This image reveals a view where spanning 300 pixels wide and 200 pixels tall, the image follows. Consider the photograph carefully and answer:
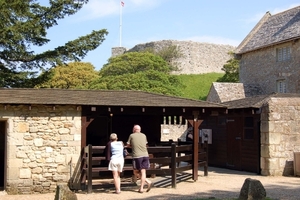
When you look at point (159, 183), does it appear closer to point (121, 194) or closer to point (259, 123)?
point (121, 194)

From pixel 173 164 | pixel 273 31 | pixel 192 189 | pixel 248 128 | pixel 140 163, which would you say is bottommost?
pixel 192 189

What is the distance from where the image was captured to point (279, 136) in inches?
590

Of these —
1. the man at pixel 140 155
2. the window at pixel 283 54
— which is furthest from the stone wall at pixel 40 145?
the window at pixel 283 54

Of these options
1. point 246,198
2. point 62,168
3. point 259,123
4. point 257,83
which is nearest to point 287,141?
point 259,123

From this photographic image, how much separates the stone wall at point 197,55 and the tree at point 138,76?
8416mm

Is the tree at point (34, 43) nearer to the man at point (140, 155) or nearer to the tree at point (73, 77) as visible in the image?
the man at point (140, 155)

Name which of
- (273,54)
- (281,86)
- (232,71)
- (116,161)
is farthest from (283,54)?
(116,161)

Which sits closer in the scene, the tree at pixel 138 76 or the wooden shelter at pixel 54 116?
the wooden shelter at pixel 54 116

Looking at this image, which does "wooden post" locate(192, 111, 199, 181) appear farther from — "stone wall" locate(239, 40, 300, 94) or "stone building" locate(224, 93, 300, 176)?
"stone wall" locate(239, 40, 300, 94)

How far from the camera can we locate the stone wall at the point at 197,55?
52.4 m

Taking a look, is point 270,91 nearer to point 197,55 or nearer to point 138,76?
point 138,76

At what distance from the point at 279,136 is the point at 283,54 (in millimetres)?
12601

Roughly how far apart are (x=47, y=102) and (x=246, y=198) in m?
5.41

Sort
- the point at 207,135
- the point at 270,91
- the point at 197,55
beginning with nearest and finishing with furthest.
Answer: the point at 207,135
the point at 270,91
the point at 197,55
